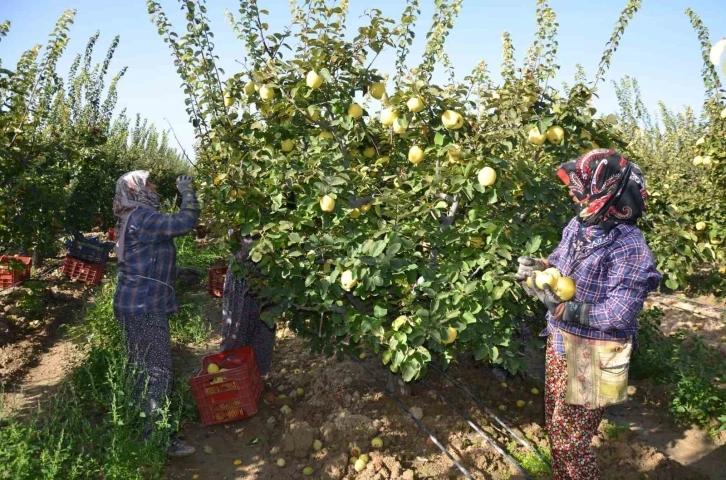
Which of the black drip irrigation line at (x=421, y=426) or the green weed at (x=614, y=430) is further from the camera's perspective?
the green weed at (x=614, y=430)

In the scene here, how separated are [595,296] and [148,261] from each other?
2.59 meters

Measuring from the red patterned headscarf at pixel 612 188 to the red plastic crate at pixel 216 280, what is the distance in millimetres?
5370

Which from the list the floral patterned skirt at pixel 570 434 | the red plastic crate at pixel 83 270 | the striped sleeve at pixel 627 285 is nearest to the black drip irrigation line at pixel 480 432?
the floral patterned skirt at pixel 570 434

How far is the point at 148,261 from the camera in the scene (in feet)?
10.7

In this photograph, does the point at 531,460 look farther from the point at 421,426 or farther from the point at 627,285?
the point at 627,285

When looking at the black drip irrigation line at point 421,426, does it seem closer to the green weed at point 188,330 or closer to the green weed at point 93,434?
the green weed at point 93,434

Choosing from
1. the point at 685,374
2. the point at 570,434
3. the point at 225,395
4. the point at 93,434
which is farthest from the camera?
the point at 685,374

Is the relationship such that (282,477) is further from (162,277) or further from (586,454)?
(586,454)

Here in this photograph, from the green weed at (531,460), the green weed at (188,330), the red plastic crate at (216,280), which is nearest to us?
the green weed at (531,460)

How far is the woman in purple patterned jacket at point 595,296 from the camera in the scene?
212cm

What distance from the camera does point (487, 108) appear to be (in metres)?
3.02

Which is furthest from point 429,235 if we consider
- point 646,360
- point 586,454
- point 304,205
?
point 646,360

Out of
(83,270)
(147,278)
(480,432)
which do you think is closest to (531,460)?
(480,432)

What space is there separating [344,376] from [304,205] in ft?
5.59
